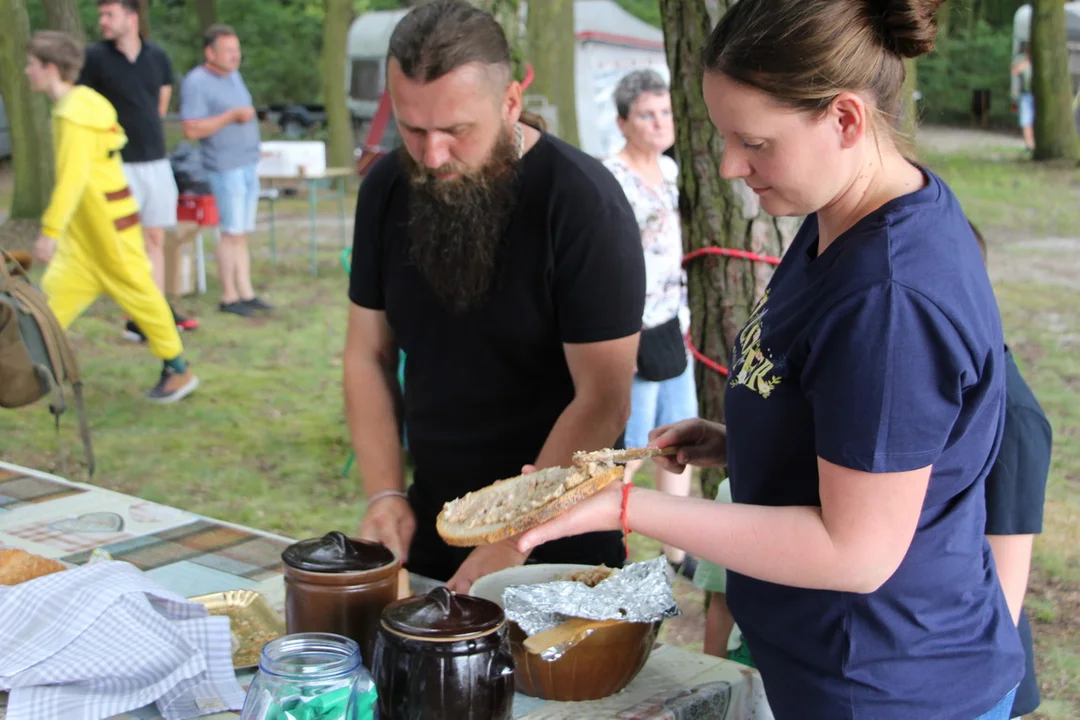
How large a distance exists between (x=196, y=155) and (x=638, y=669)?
23.5ft

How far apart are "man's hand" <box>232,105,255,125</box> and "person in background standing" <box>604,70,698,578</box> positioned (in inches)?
155

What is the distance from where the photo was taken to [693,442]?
1599mm

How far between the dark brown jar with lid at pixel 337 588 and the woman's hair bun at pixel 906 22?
89cm

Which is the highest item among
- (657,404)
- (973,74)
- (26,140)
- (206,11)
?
(206,11)

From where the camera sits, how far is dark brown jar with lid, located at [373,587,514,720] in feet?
4.08

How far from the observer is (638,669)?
152 centimetres

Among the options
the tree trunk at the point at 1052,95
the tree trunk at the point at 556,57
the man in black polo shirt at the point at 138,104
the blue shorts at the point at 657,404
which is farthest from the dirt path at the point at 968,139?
the blue shorts at the point at 657,404

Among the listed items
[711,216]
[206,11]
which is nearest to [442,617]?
[711,216]

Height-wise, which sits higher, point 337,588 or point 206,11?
point 206,11

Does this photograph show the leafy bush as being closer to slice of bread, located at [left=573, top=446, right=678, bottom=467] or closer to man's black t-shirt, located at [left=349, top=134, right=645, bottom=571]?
man's black t-shirt, located at [left=349, top=134, right=645, bottom=571]

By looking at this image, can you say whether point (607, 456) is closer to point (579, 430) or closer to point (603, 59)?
point (579, 430)

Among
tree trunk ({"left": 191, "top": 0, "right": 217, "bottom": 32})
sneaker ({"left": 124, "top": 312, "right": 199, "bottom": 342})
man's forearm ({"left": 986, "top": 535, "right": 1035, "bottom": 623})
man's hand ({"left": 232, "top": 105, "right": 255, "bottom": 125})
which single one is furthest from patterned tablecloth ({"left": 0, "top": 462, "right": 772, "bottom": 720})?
tree trunk ({"left": 191, "top": 0, "right": 217, "bottom": 32})

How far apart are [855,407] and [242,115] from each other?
6891 millimetres

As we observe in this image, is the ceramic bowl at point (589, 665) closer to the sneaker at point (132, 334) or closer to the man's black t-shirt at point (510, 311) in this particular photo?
the man's black t-shirt at point (510, 311)
